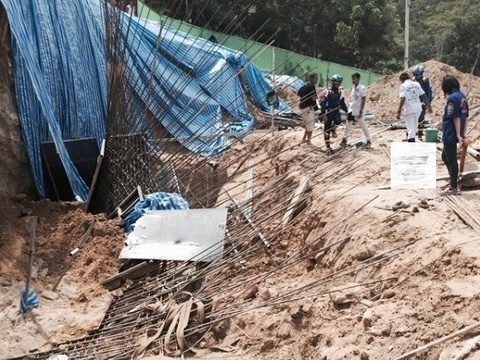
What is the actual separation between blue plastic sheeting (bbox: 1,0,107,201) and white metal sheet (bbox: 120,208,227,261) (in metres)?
2.37

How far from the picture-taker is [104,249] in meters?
6.98

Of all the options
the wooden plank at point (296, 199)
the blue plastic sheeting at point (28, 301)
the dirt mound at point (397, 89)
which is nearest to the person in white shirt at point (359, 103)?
the wooden plank at point (296, 199)

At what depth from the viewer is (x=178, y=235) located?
20.6ft

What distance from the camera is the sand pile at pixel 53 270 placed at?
5691mm

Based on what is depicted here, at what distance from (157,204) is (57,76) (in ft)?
11.0

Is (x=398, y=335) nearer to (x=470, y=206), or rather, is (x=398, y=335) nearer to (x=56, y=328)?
(x=470, y=206)

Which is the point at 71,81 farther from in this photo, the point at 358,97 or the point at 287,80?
the point at 358,97

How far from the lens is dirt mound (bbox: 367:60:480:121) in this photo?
15289 mm

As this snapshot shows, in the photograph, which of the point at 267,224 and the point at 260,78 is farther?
the point at 260,78

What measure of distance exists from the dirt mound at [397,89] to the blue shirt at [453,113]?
8891mm

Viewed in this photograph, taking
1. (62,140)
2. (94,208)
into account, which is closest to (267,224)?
(94,208)

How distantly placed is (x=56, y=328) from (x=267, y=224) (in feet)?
7.52

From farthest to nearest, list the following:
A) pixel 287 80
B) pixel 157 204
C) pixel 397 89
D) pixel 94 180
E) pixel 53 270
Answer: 1. pixel 397 89
2. pixel 287 80
3. pixel 94 180
4. pixel 157 204
5. pixel 53 270

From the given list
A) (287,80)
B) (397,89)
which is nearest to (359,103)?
(287,80)
